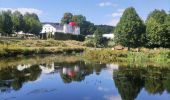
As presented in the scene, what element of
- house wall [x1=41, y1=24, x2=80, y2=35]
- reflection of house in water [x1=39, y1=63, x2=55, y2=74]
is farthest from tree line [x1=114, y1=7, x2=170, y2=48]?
house wall [x1=41, y1=24, x2=80, y2=35]

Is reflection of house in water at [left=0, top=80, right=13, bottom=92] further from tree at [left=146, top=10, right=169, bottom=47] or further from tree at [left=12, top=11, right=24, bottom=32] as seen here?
tree at [left=12, top=11, right=24, bottom=32]

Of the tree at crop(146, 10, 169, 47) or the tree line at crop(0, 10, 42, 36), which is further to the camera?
the tree line at crop(0, 10, 42, 36)

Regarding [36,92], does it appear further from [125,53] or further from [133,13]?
[133,13]

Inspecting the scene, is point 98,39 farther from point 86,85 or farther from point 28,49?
point 86,85

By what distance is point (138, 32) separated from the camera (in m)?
80.8

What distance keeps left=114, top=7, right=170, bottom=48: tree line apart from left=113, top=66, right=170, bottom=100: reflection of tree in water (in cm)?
3450

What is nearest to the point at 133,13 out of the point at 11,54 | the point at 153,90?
the point at 11,54

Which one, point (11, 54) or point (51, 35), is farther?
point (51, 35)

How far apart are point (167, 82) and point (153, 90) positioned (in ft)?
15.2

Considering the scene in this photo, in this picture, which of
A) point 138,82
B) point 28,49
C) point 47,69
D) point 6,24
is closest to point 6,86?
point 138,82

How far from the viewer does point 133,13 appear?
274ft

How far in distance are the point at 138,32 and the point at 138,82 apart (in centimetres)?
4694

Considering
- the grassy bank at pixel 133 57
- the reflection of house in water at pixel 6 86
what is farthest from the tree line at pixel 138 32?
the reflection of house in water at pixel 6 86

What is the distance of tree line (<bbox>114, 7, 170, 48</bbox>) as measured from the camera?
3041 inches
